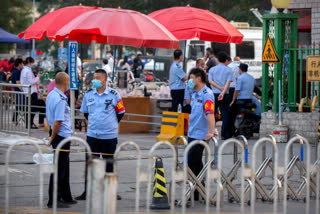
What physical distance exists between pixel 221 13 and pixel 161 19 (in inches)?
793

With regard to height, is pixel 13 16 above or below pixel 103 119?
above

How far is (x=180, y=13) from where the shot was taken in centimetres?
1697

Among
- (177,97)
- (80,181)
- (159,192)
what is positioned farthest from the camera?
(177,97)

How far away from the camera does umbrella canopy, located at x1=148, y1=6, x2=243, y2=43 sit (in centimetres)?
1608

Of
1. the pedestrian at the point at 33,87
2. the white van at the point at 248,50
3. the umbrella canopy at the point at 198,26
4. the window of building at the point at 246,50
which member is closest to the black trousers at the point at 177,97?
the umbrella canopy at the point at 198,26

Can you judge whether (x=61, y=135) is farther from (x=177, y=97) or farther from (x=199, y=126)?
(x=177, y=97)

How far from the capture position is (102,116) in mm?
8852

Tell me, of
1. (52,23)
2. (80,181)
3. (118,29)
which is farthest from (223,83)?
(80,181)

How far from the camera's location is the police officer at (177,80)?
15117 millimetres

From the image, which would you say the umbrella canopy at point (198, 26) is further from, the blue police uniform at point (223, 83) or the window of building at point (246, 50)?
the window of building at point (246, 50)

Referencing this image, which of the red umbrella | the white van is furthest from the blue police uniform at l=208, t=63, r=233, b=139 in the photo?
the white van

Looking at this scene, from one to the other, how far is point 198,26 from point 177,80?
1740 millimetres

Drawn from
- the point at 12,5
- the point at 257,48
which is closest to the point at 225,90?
the point at 257,48

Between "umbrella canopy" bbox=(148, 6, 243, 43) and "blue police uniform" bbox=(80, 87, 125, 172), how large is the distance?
7331 millimetres
